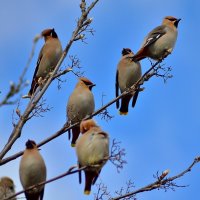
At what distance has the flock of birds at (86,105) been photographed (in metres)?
5.94

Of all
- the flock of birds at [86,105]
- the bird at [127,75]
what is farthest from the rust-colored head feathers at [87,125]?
the bird at [127,75]

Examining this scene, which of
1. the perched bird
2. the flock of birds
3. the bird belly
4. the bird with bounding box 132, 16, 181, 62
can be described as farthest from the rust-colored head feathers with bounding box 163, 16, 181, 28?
the perched bird

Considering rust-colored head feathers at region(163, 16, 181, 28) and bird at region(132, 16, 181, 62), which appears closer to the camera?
bird at region(132, 16, 181, 62)

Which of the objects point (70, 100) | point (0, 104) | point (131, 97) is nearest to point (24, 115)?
point (70, 100)

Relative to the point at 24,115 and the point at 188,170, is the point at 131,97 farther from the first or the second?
the point at 188,170

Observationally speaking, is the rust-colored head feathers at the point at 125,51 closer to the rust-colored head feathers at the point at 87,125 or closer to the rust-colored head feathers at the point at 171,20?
the rust-colored head feathers at the point at 171,20

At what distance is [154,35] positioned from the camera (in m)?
8.98

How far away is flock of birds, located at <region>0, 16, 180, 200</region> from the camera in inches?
234

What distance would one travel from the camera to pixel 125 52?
10133mm

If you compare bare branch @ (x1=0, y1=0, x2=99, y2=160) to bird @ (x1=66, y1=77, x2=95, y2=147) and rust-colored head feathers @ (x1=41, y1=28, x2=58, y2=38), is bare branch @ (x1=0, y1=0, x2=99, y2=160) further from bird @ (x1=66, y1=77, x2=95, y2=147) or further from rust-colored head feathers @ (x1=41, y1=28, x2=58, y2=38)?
rust-colored head feathers @ (x1=41, y1=28, x2=58, y2=38)

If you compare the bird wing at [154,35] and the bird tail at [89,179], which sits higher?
the bird wing at [154,35]

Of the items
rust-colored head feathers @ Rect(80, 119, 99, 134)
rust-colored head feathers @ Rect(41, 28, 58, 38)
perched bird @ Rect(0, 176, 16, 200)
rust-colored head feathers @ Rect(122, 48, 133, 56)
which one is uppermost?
rust-colored head feathers @ Rect(41, 28, 58, 38)

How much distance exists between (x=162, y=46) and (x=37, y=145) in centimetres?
291

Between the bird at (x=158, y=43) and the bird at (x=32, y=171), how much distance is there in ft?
9.67
